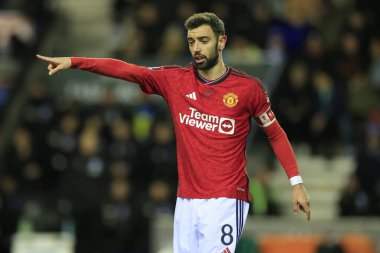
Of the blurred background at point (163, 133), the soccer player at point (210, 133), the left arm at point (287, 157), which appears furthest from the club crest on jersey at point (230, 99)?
the blurred background at point (163, 133)

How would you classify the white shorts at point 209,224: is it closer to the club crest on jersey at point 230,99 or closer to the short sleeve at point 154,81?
the club crest on jersey at point 230,99

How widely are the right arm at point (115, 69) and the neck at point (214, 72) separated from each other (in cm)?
32

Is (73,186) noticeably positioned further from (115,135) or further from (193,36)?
(193,36)

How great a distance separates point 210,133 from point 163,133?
293 inches

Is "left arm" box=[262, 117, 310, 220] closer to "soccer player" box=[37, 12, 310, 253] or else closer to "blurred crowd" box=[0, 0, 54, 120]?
"soccer player" box=[37, 12, 310, 253]

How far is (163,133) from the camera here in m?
14.8

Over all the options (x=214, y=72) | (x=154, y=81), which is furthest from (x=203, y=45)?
(x=154, y=81)

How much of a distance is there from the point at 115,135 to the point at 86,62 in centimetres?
794

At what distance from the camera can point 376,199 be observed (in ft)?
46.3

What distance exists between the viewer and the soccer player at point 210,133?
7.32 metres

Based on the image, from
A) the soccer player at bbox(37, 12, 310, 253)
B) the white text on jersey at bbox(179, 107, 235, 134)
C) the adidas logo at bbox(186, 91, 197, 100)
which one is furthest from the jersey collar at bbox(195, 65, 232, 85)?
the white text on jersey at bbox(179, 107, 235, 134)

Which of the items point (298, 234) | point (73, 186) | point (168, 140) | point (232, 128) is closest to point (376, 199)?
point (298, 234)

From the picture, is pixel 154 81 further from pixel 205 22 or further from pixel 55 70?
pixel 55 70

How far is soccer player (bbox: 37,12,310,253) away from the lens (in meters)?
7.32
